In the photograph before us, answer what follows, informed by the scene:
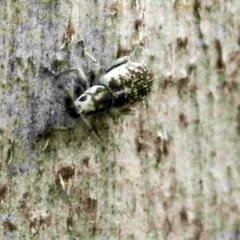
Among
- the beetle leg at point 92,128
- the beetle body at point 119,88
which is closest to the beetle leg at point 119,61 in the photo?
the beetle body at point 119,88

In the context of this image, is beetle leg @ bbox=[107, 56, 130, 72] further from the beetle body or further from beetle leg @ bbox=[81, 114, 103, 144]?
beetle leg @ bbox=[81, 114, 103, 144]

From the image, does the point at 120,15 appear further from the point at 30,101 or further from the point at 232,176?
the point at 232,176

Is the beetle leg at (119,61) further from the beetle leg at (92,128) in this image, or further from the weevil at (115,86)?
the beetle leg at (92,128)

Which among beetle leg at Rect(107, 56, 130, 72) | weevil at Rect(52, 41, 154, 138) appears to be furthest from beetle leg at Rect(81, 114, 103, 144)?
beetle leg at Rect(107, 56, 130, 72)

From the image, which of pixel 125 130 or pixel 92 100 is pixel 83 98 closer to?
pixel 92 100

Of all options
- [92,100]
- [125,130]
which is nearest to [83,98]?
[92,100]

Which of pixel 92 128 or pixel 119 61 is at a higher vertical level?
pixel 119 61

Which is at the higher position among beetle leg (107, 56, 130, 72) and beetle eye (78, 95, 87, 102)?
beetle leg (107, 56, 130, 72)
